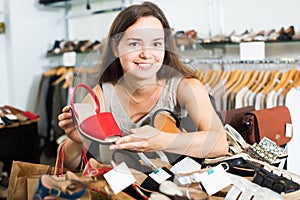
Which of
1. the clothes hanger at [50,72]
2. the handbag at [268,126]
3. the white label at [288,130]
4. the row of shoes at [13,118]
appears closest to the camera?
the handbag at [268,126]

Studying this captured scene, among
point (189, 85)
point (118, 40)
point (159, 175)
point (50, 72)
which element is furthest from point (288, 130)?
point (50, 72)

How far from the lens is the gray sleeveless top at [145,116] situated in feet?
3.62

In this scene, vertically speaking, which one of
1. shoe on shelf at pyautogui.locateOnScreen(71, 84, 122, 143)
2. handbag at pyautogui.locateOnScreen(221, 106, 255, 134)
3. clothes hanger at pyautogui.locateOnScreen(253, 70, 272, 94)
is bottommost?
handbag at pyautogui.locateOnScreen(221, 106, 255, 134)

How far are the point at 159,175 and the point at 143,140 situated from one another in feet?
0.39

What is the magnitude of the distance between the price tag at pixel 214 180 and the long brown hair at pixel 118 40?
0.96 feet

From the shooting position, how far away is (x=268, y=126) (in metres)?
1.58

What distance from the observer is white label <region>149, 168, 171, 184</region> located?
1046 mm

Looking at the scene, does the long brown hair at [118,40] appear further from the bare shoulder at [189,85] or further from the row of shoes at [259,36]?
the row of shoes at [259,36]

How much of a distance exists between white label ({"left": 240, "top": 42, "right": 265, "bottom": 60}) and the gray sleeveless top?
150 cm

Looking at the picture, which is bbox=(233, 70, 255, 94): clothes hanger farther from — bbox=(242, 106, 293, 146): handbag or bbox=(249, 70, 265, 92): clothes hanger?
bbox=(242, 106, 293, 146): handbag

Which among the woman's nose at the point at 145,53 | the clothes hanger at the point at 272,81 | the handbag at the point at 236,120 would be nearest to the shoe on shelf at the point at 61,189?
the woman's nose at the point at 145,53

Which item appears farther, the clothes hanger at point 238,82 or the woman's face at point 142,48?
the clothes hanger at point 238,82

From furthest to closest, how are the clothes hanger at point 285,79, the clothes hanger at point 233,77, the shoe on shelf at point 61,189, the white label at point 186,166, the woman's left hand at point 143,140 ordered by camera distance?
the clothes hanger at point 233,77
the clothes hanger at point 285,79
the white label at point 186,166
the woman's left hand at point 143,140
the shoe on shelf at point 61,189

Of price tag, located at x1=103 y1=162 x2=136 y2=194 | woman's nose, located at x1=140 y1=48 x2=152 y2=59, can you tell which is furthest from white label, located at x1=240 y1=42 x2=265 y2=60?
price tag, located at x1=103 y1=162 x2=136 y2=194
